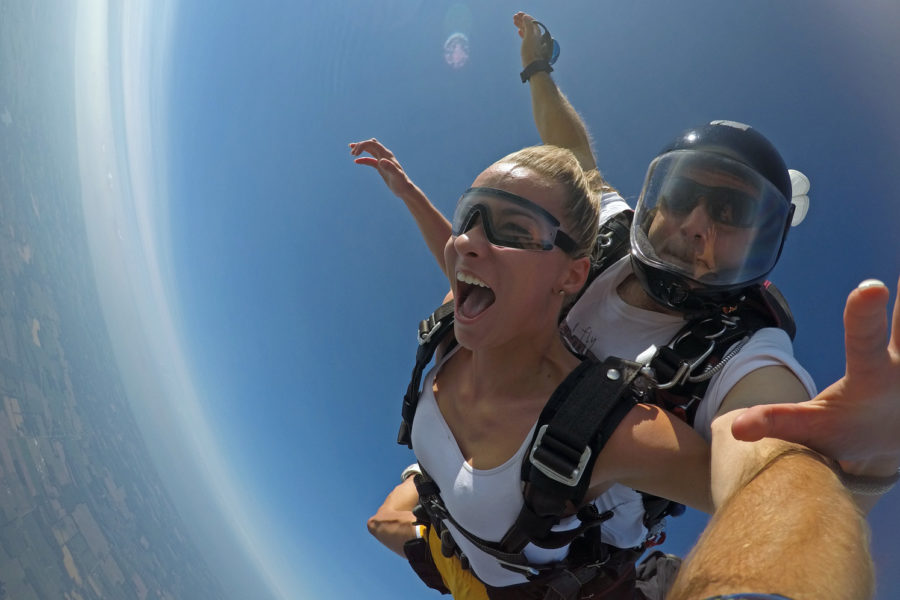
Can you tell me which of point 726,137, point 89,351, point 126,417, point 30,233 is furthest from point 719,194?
point 126,417

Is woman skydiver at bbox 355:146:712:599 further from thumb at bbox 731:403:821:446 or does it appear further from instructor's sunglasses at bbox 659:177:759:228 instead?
thumb at bbox 731:403:821:446

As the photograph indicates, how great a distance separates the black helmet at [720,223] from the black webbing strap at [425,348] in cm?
71

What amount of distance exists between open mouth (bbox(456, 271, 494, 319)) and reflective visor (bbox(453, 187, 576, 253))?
154 mm

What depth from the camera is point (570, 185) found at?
1.61 meters

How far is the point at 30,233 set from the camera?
80.2 metres

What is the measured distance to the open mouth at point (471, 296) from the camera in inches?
62.8

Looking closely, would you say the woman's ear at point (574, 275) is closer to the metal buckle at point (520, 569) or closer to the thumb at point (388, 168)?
the metal buckle at point (520, 569)

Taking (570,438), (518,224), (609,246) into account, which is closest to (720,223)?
(609,246)

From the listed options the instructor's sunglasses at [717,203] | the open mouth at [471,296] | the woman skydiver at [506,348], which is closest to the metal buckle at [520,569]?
the woman skydiver at [506,348]

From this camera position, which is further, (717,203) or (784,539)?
(717,203)

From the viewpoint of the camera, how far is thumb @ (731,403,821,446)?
0.80 m

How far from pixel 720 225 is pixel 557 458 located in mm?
972

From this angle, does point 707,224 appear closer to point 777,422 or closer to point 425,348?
point 777,422

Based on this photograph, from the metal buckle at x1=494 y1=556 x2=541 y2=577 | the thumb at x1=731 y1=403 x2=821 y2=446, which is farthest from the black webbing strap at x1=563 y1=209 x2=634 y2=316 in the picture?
the thumb at x1=731 y1=403 x2=821 y2=446
